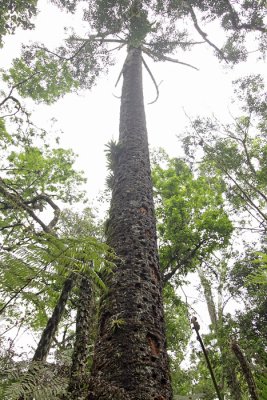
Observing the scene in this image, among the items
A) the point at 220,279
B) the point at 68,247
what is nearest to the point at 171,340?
the point at 220,279

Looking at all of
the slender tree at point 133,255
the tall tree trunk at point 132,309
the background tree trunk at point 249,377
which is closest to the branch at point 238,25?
the slender tree at point 133,255

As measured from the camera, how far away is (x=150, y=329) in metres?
2.30

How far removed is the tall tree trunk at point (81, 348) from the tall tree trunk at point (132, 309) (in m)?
0.38

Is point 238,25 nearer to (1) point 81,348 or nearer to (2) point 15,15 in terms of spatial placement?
(2) point 15,15

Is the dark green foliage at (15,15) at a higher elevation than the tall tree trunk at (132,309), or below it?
higher

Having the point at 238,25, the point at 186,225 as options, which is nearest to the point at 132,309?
the point at 186,225

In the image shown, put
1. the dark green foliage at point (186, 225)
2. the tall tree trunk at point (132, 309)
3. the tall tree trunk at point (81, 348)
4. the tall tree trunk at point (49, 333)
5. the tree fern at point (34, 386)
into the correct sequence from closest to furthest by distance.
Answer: the tall tree trunk at point (132, 309)
the tree fern at point (34, 386)
the tall tree trunk at point (81, 348)
the tall tree trunk at point (49, 333)
the dark green foliage at point (186, 225)

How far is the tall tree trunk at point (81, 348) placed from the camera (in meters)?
2.85

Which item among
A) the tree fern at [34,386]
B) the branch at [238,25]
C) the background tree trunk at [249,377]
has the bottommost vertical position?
the tree fern at [34,386]

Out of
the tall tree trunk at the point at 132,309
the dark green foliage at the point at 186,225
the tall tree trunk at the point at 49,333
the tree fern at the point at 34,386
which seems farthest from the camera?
the dark green foliage at the point at 186,225

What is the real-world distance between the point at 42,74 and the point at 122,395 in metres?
10.5

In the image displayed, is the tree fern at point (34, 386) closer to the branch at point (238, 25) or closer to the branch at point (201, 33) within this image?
the branch at point (201, 33)

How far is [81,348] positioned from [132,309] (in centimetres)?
154

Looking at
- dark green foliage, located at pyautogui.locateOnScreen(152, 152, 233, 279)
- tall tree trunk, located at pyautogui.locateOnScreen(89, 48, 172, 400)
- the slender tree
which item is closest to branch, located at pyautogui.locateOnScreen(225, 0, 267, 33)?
the slender tree
